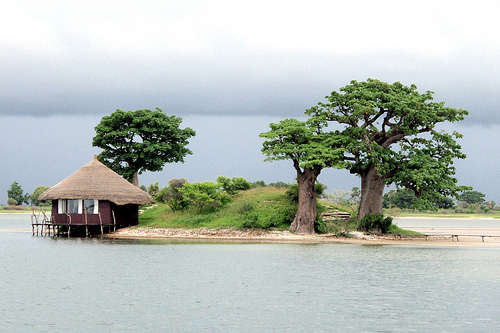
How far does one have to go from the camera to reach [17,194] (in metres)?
140

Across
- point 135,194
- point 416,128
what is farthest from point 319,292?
point 135,194

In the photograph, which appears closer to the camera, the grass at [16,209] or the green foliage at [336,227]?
the green foliage at [336,227]

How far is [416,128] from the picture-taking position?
4728 cm

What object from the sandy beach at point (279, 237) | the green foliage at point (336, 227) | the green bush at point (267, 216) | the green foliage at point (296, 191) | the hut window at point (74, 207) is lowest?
the sandy beach at point (279, 237)

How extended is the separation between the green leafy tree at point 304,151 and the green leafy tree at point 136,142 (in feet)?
60.5

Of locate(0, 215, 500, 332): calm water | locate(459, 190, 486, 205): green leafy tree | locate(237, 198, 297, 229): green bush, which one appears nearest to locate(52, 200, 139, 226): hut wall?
locate(0, 215, 500, 332): calm water

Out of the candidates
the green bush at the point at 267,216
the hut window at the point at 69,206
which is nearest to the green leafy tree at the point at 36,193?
the hut window at the point at 69,206

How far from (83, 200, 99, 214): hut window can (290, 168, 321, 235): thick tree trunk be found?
57.0ft

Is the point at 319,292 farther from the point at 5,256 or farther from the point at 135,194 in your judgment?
the point at 135,194

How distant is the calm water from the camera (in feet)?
64.2

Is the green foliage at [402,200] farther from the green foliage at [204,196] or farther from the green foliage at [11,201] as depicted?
the green foliage at [11,201]

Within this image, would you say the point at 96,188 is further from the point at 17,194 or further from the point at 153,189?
the point at 17,194

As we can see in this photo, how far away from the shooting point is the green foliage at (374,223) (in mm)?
48375

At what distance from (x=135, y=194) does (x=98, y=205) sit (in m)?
3.34
